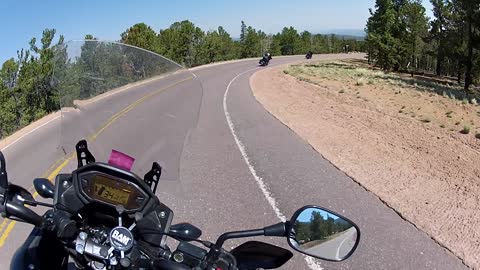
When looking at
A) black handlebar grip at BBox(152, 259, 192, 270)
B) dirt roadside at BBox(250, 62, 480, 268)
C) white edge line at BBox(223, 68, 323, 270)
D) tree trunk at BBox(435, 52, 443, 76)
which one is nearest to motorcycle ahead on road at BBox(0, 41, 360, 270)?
black handlebar grip at BBox(152, 259, 192, 270)

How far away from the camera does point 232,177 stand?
28.9 ft

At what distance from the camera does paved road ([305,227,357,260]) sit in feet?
7.54

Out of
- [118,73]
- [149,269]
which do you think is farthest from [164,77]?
[149,269]

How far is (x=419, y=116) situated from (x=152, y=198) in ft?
54.2

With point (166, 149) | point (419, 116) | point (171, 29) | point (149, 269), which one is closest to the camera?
point (149, 269)

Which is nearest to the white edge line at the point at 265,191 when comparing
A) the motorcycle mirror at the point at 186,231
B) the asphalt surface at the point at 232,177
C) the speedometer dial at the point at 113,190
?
the asphalt surface at the point at 232,177

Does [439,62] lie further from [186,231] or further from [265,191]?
[186,231]

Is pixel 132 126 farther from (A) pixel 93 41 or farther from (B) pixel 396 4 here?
(B) pixel 396 4

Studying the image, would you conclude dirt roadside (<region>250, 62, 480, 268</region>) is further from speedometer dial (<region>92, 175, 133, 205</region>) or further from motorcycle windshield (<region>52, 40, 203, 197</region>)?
speedometer dial (<region>92, 175, 133, 205</region>)

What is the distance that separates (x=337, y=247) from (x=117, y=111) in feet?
6.38

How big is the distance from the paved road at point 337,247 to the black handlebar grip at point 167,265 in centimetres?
62

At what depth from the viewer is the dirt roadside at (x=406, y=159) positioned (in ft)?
22.4

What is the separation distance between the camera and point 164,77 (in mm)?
4000

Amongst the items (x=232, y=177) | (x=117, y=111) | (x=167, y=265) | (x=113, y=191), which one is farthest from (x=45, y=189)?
(x=232, y=177)
